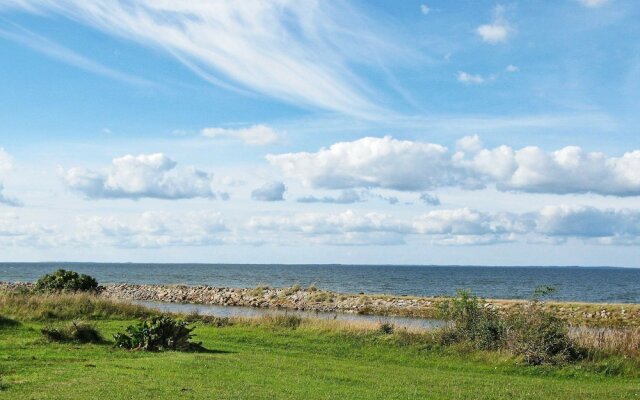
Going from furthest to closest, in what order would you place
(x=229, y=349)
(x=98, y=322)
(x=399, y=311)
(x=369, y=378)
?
(x=399, y=311)
(x=98, y=322)
(x=229, y=349)
(x=369, y=378)

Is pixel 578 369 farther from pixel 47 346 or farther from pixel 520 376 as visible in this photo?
pixel 47 346

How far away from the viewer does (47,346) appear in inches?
881

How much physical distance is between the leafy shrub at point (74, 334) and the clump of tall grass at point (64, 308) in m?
9.95

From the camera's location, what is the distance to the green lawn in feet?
50.5

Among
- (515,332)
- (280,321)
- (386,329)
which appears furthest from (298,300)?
(515,332)

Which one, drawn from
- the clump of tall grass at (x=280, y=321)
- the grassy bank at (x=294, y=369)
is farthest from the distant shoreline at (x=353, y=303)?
the grassy bank at (x=294, y=369)

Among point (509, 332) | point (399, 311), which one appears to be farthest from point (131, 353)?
point (399, 311)

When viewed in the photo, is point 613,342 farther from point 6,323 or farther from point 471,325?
point 6,323

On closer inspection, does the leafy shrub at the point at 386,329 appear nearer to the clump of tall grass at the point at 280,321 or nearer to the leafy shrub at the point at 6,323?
the clump of tall grass at the point at 280,321

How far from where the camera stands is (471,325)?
28391mm

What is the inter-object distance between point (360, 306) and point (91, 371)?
1780 inches

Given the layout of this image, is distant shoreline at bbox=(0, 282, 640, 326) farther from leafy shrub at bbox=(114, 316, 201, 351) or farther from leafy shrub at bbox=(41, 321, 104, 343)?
leafy shrub at bbox=(114, 316, 201, 351)

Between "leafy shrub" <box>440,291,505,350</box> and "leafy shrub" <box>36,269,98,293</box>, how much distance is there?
102ft

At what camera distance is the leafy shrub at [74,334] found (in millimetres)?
23656
